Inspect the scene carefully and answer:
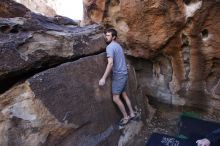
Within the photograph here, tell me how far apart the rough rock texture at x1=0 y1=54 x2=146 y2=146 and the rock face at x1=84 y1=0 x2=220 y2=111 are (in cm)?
148

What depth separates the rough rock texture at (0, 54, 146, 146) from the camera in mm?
4109

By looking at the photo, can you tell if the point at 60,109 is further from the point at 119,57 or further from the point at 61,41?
the point at 119,57

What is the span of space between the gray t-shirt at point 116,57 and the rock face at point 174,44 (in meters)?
1.33

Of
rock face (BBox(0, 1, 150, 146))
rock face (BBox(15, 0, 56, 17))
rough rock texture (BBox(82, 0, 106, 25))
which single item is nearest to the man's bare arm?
rock face (BBox(0, 1, 150, 146))

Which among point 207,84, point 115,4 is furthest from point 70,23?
point 207,84

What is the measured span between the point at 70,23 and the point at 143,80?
2042 mm

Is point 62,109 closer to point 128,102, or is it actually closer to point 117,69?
point 117,69

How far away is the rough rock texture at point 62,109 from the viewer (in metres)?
4.11

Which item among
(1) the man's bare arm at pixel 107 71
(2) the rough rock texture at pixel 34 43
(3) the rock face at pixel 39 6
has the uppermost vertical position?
(2) the rough rock texture at pixel 34 43

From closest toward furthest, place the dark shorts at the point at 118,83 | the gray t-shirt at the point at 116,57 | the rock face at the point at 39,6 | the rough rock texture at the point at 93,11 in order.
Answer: the gray t-shirt at the point at 116,57
the dark shorts at the point at 118,83
the rough rock texture at the point at 93,11
the rock face at the point at 39,6

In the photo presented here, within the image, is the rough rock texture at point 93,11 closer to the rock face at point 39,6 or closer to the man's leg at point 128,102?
the man's leg at point 128,102

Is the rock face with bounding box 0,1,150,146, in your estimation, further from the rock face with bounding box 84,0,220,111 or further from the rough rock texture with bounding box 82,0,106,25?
the rough rock texture with bounding box 82,0,106,25

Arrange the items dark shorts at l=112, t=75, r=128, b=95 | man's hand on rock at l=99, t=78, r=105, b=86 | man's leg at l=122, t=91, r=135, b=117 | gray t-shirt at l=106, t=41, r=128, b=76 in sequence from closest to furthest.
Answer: man's hand on rock at l=99, t=78, r=105, b=86 → gray t-shirt at l=106, t=41, r=128, b=76 → dark shorts at l=112, t=75, r=128, b=95 → man's leg at l=122, t=91, r=135, b=117

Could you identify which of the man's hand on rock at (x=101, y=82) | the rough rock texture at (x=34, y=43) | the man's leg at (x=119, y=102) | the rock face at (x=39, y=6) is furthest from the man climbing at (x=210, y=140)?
the rock face at (x=39, y=6)
